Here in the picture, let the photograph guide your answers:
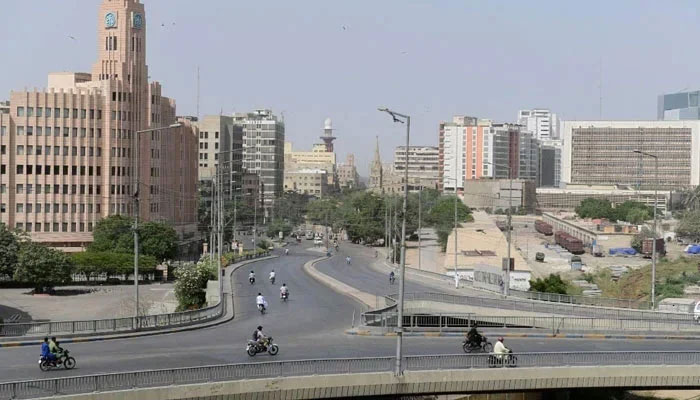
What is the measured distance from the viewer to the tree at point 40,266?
78.7 metres

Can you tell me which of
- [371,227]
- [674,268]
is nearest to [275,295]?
[674,268]

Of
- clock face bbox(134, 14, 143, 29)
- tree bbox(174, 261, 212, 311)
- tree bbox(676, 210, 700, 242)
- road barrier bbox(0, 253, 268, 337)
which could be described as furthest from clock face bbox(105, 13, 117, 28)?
road barrier bbox(0, 253, 268, 337)

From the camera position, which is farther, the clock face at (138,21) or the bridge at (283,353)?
the clock face at (138,21)

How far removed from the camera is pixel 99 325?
37.8m

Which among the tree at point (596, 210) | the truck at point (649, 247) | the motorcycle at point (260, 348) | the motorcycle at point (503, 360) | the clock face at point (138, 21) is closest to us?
the motorcycle at point (503, 360)

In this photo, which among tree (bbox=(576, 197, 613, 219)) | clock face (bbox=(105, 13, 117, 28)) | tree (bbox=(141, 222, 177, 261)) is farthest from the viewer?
tree (bbox=(576, 197, 613, 219))

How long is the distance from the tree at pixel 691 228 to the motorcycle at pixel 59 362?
118 m

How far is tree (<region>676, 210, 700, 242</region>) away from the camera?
134875mm

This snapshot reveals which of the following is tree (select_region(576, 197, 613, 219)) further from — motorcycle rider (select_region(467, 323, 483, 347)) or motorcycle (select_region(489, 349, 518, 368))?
motorcycle (select_region(489, 349, 518, 368))

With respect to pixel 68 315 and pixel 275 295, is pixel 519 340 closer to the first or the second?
pixel 275 295

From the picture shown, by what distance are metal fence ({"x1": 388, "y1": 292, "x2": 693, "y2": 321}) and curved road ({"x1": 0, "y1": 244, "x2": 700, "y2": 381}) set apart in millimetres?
4278

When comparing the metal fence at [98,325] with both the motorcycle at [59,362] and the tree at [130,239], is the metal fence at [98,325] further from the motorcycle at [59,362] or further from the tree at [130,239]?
the tree at [130,239]

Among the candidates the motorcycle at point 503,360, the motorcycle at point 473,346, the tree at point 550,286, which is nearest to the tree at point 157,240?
the tree at point 550,286

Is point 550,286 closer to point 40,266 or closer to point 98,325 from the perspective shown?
point 98,325
